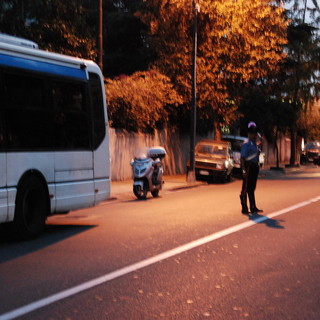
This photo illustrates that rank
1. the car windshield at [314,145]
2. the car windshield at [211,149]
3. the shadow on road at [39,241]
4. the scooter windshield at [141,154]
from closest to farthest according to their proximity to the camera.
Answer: the shadow on road at [39,241] → the scooter windshield at [141,154] → the car windshield at [211,149] → the car windshield at [314,145]

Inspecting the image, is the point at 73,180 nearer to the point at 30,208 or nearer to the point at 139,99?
the point at 30,208

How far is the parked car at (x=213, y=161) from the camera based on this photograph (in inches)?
1017

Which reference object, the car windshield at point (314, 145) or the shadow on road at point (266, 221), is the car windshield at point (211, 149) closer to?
the shadow on road at point (266, 221)

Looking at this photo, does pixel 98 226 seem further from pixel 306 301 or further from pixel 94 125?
pixel 306 301

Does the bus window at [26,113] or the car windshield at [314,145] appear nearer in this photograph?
the bus window at [26,113]

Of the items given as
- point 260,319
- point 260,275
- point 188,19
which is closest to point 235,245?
point 260,275

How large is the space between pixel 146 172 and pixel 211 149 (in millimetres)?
10131

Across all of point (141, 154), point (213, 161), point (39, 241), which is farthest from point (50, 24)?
point (39, 241)

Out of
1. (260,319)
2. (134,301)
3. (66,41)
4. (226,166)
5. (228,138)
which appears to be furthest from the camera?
(228,138)

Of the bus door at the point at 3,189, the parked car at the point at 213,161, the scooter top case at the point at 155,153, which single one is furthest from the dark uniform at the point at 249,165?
the parked car at the point at 213,161

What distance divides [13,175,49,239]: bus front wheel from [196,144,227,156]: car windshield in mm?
17377

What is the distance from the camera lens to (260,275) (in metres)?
7.21

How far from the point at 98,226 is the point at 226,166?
15056 mm

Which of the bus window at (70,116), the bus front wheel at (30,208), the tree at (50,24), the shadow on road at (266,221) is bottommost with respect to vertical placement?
the shadow on road at (266,221)
